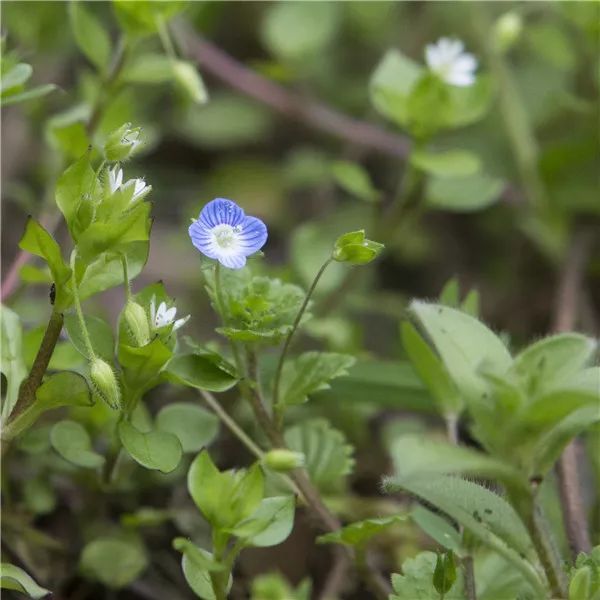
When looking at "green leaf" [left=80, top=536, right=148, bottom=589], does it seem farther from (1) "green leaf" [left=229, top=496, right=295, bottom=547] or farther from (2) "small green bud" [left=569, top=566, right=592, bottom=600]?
(2) "small green bud" [left=569, top=566, right=592, bottom=600]

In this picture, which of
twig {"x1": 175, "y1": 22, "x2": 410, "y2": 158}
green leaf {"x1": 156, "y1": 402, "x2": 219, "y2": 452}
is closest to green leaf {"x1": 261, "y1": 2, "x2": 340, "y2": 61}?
Answer: twig {"x1": 175, "y1": 22, "x2": 410, "y2": 158}

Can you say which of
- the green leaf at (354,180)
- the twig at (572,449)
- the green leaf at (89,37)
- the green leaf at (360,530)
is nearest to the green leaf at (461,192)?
the green leaf at (354,180)

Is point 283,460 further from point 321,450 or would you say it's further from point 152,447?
point 321,450

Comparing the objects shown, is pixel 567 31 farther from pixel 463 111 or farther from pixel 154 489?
pixel 154 489

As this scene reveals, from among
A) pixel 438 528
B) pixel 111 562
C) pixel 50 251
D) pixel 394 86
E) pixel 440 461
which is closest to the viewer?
pixel 440 461

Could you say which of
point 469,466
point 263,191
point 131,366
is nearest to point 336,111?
point 263,191

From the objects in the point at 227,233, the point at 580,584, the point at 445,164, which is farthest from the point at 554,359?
the point at 445,164
